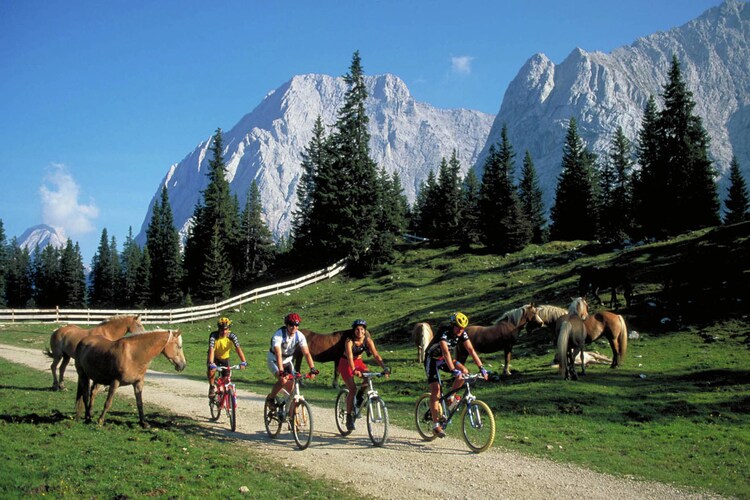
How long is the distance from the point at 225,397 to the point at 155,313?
34.8 m

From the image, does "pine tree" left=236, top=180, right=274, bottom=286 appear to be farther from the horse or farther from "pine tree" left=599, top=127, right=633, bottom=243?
the horse

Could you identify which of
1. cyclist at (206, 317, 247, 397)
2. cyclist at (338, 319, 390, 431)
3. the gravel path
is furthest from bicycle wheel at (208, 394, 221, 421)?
cyclist at (338, 319, 390, 431)

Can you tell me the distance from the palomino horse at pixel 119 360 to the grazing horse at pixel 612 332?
49.8ft

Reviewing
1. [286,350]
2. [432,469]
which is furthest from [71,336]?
[432,469]

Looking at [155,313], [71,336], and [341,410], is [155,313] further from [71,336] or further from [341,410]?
[341,410]

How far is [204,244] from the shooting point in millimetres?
71062

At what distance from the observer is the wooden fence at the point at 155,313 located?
41406mm

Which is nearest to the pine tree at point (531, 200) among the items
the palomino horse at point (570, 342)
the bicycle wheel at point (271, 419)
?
the palomino horse at point (570, 342)

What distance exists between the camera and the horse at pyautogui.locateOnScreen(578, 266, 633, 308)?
91.2 ft

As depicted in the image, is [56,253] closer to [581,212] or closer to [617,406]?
[581,212]

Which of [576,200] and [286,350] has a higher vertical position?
[576,200]

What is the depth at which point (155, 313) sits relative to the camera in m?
44.7

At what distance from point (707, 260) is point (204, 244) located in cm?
5980

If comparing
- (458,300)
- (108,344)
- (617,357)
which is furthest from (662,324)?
(108,344)
